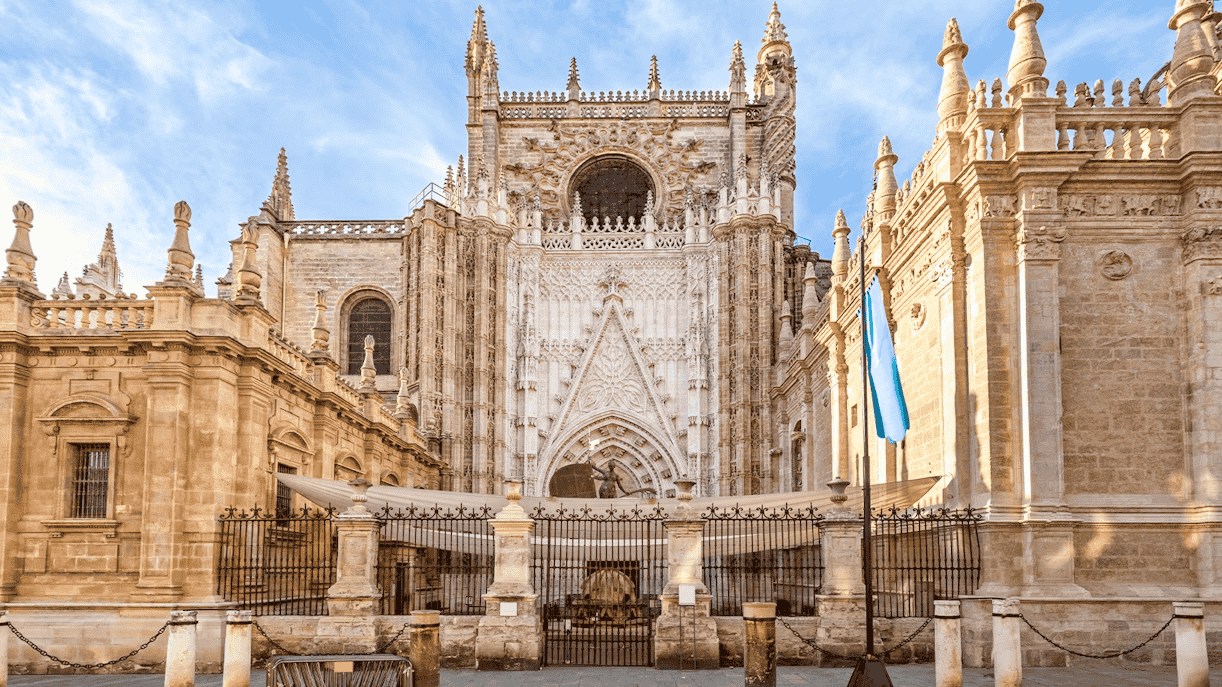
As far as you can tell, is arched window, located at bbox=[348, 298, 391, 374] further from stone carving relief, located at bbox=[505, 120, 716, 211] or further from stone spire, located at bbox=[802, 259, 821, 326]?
stone spire, located at bbox=[802, 259, 821, 326]

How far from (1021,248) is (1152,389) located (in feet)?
9.17

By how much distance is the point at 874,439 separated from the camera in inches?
771

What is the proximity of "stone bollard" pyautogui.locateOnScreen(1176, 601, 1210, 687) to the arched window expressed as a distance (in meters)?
29.5

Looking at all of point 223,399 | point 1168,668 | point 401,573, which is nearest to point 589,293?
point 401,573

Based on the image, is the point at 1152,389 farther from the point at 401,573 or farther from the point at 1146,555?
the point at 401,573

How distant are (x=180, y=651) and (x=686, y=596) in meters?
6.46

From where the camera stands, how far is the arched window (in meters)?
36.2

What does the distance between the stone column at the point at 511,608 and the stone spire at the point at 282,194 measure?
2621cm

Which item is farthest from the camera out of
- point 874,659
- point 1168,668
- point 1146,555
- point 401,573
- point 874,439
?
point 401,573

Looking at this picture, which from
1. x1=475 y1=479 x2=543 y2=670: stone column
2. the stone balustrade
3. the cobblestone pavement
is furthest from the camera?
the stone balustrade

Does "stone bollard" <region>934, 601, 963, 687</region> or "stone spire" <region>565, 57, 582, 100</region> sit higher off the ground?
"stone spire" <region>565, 57, 582, 100</region>

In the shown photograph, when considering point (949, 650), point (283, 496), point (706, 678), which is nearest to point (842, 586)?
point (706, 678)

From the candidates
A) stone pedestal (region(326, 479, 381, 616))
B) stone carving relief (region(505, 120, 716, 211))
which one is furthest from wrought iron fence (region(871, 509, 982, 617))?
stone carving relief (region(505, 120, 716, 211))

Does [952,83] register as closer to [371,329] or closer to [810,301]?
[810,301]
